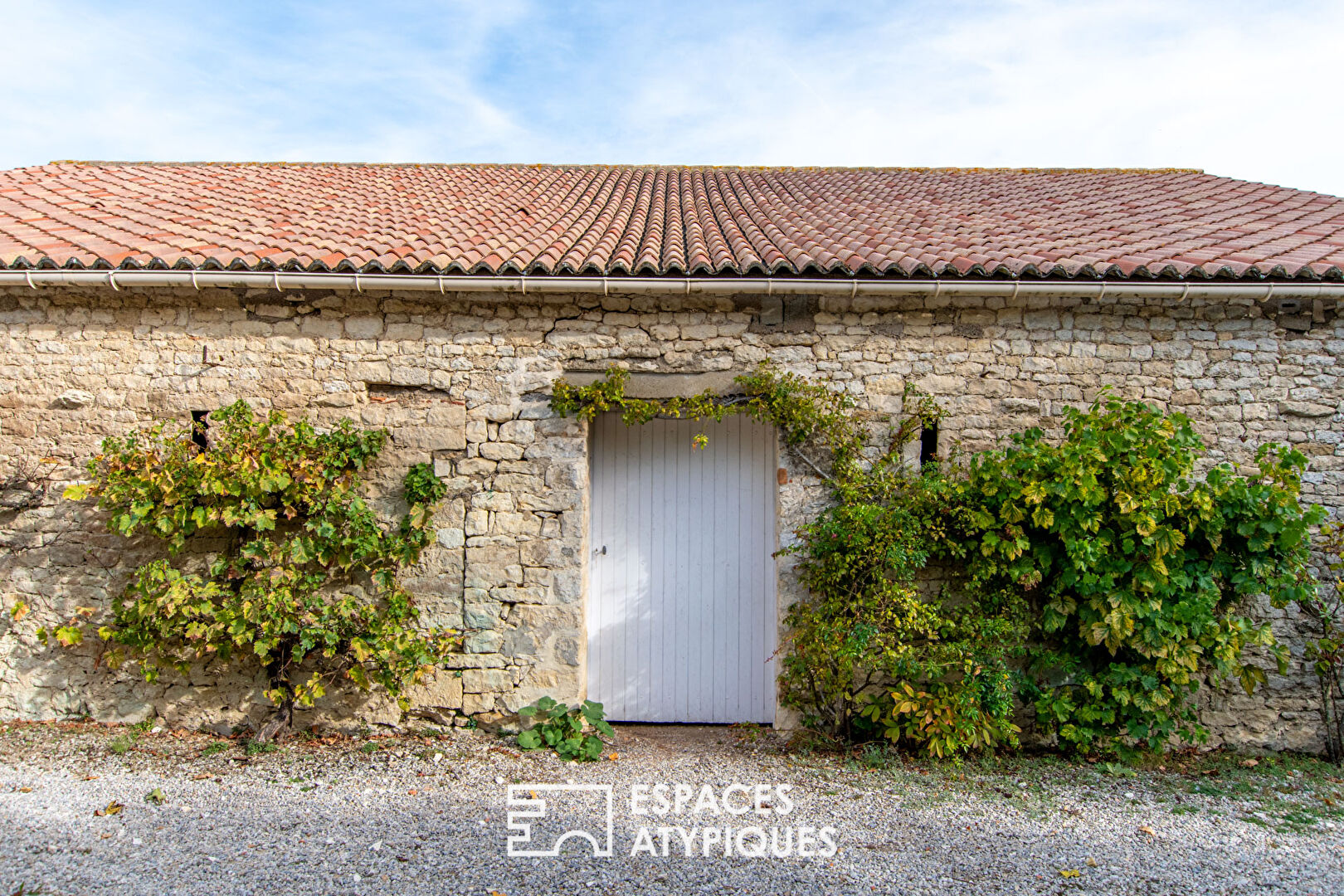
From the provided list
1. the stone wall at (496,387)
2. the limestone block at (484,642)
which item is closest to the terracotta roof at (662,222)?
the stone wall at (496,387)

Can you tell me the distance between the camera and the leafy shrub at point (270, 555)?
14.4 feet

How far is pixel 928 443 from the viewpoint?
481cm

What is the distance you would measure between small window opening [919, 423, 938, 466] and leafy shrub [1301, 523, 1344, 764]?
7.67 ft

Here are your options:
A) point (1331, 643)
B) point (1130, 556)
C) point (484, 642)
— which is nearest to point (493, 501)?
point (484, 642)

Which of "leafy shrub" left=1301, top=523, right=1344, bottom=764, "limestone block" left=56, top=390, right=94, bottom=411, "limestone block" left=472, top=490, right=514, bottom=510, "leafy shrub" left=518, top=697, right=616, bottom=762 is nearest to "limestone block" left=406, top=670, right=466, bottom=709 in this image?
"leafy shrub" left=518, top=697, right=616, bottom=762

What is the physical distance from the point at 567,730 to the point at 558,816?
0.91m

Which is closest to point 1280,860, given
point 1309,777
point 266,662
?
point 1309,777

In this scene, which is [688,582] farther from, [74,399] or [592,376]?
[74,399]

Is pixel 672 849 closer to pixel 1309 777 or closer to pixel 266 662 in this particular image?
pixel 266 662

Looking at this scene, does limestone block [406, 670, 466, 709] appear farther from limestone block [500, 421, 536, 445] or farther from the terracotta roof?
the terracotta roof

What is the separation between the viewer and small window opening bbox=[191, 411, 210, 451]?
4754mm

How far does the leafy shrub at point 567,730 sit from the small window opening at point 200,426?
8.89 feet

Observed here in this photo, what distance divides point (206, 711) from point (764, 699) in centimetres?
358

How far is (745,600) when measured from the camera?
5.02 m
